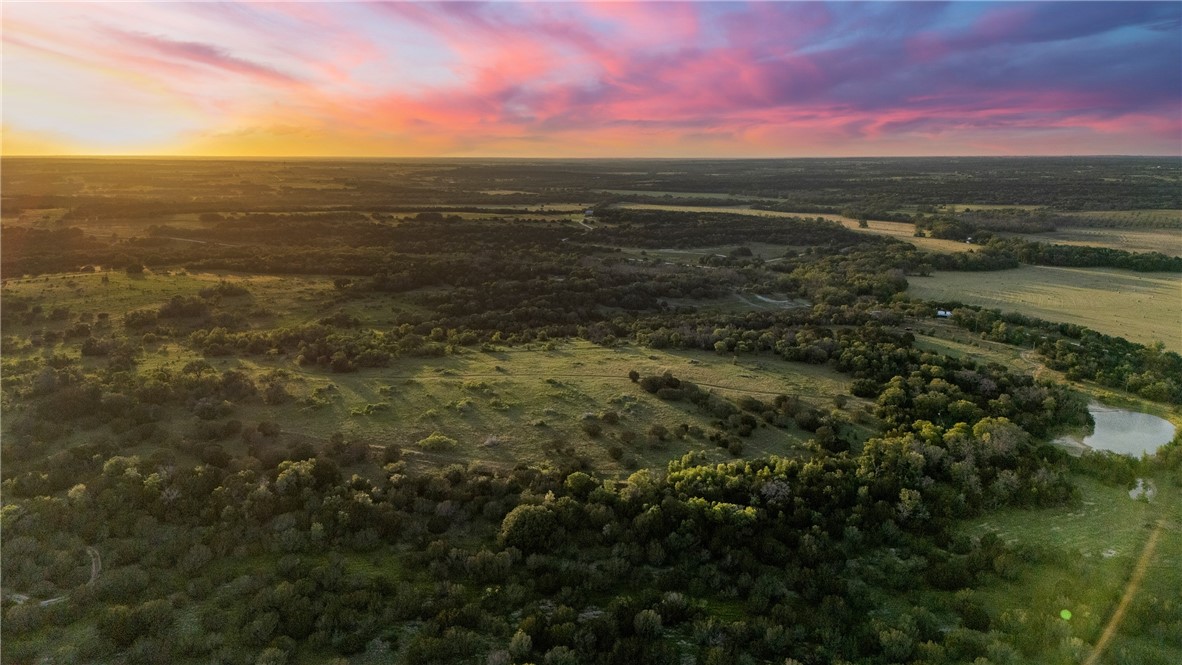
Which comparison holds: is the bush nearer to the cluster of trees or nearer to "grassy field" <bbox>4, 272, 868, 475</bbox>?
"grassy field" <bbox>4, 272, 868, 475</bbox>

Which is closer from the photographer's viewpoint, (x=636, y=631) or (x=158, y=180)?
(x=636, y=631)

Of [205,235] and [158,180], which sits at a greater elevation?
[158,180]

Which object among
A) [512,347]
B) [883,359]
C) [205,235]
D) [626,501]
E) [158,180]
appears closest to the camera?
[626,501]

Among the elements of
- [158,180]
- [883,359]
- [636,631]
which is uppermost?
[158,180]

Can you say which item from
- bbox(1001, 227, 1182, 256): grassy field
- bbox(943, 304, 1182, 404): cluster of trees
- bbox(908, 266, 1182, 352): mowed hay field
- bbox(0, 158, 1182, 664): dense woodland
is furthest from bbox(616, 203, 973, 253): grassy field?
bbox(0, 158, 1182, 664): dense woodland

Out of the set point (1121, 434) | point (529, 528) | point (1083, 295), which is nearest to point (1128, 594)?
point (1121, 434)

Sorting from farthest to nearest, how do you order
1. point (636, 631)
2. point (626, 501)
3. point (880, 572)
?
point (626, 501) → point (880, 572) → point (636, 631)

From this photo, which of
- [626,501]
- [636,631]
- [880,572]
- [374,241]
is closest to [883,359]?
[880,572]

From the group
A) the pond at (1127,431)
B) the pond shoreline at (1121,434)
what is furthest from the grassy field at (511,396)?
the pond at (1127,431)

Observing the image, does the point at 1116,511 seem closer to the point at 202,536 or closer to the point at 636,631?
the point at 636,631
